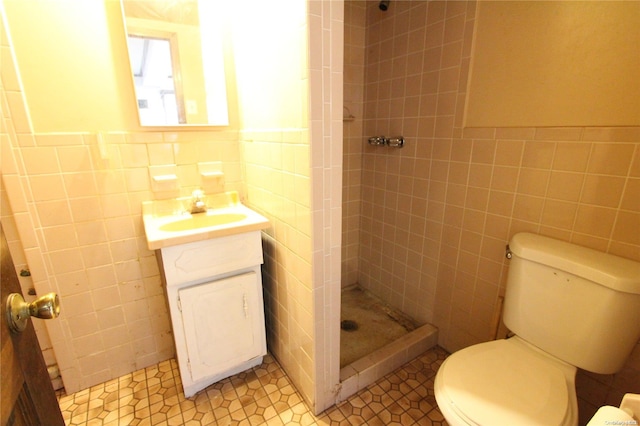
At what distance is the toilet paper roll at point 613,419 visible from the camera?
1.62 feet

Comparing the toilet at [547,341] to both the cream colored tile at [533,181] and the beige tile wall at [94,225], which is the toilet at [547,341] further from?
the beige tile wall at [94,225]

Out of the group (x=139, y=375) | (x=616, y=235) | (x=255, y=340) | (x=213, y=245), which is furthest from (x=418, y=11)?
(x=139, y=375)

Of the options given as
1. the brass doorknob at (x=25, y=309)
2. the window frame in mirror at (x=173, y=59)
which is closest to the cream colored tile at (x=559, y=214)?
the brass doorknob at (x=25, y=309)

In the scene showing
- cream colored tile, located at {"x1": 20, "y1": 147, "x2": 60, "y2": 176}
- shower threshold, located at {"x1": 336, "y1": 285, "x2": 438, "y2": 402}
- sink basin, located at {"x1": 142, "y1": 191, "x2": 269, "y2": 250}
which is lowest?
shower threshold, located at {"x1": 336, "y1": 285, "x2": 438, "y2": 402}

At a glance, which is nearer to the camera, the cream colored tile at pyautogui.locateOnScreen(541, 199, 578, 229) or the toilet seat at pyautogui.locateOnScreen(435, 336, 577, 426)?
the toilet seat at pyautogui.locateOnScreen(435, 336, 577, 426)

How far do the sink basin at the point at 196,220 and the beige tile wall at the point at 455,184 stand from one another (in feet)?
3.12

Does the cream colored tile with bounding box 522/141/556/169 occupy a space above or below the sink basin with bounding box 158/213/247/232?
above

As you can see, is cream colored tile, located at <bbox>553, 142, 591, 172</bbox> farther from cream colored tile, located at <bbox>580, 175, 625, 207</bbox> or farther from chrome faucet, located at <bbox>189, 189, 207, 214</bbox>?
chrome faucet, located at <bbox>189, 189, 207, 214</bbox>

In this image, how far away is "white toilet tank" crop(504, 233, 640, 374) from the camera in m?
0.98

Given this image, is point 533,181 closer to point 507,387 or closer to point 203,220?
point 507,387

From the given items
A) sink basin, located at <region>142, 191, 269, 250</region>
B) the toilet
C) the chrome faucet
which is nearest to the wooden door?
sink basin, located at <region>142, 191, 269, 250</region>

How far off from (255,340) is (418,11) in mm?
1925

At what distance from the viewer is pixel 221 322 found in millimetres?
1414

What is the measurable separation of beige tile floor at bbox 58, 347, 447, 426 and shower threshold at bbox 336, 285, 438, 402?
0.06m
